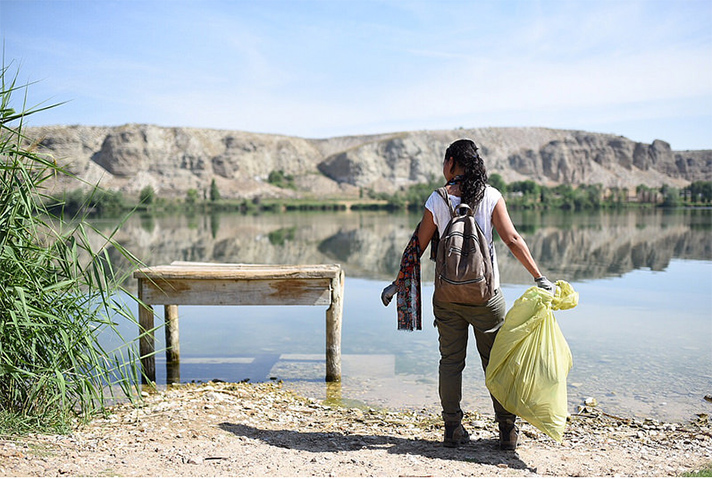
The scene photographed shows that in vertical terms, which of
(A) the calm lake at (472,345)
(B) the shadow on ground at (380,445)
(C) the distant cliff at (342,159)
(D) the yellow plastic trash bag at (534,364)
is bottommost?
(A) the calm lake at (472,345)

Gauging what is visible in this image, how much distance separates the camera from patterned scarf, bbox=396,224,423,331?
457cm

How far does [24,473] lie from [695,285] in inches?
627

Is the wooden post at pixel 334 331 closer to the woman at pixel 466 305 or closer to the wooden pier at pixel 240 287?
the wooden pier at pixel 240 287

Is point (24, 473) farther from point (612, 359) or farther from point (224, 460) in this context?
point (612, 359)

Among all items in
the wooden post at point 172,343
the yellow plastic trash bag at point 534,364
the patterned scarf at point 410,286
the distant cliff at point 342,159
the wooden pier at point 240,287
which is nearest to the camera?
the yellow plastic trash bag at point 534,364

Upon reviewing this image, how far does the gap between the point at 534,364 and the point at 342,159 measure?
174 m

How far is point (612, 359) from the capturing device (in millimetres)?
8008

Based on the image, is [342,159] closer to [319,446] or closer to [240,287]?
[240,287]

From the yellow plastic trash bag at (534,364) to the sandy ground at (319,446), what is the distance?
35 cm

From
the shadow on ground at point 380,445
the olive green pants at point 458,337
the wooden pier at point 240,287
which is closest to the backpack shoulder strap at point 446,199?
the olive green pants at point 458,337

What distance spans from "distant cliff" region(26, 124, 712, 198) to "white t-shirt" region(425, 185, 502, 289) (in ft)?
424

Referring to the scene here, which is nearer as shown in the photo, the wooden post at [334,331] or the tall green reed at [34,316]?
the tall green reed at [34,316]

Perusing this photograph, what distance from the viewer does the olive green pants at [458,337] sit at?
4273 millimetres

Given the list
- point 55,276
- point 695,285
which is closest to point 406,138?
point 695,285
